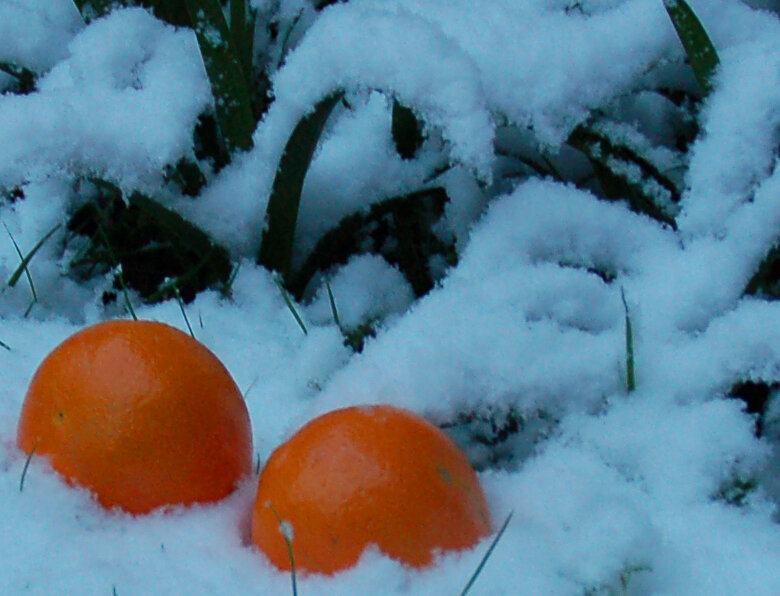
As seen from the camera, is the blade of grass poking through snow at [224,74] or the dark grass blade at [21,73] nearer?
the blade of grass poking through snow at [224,74]

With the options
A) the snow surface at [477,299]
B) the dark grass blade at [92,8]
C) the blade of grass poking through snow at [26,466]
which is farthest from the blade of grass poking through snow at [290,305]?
the dark grass blade at [92,8]

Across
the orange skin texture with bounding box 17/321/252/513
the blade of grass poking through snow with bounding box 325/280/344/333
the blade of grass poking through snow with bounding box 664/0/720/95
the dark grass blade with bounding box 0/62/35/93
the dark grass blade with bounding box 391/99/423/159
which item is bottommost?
the dark grass blade with bounding box 0/62/35/93

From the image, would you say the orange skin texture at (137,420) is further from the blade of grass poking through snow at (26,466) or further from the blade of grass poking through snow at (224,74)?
the blade of grass poking through snow at (224,74)

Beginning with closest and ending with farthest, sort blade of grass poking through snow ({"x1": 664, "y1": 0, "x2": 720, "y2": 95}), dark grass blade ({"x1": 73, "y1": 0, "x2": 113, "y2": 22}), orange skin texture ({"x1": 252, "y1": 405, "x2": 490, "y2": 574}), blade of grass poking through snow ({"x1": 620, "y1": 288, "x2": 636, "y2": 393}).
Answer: orange skin texture ({"x1": 252, "y1": 405, "x2": 490, "y2": 574}) → blade of grass poking through snow ({"x1": 620, "y1": 288, "x2": 636, "y2": 393}) → blade of grass poking through snow ({"x1": 664, "y1": 0, "x2": 720, "y2": 95}) → dark grass blade ({"x1": 73, "y1": 0, "x2": 113, "y2": 22})

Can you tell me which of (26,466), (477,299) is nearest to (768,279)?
(477,299)

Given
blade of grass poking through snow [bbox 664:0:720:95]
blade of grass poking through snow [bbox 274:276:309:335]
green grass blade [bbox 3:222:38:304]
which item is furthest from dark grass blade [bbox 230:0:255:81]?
blade of grass poking through snow [bbox 664:0:720:95]

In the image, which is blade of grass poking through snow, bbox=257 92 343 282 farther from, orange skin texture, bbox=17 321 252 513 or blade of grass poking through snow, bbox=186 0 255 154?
orange skin texture, bbox=17 321 252 513

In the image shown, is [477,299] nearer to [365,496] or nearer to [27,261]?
[365,496]

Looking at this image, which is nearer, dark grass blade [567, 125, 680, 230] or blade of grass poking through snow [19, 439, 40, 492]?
blade of grass poking through snow [19, 439, 40, 492]
